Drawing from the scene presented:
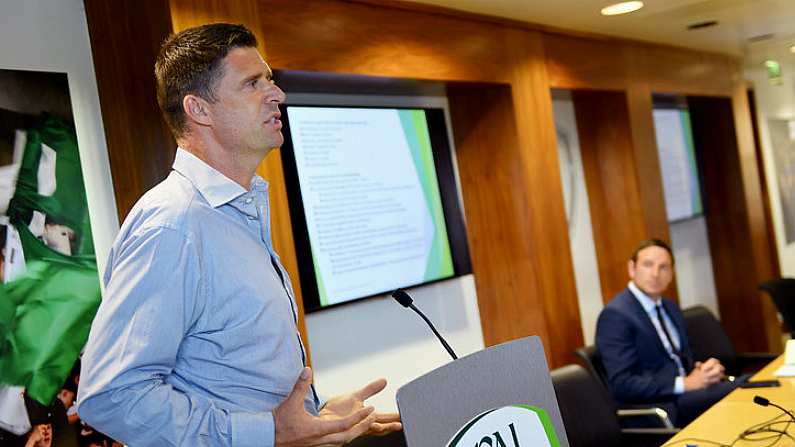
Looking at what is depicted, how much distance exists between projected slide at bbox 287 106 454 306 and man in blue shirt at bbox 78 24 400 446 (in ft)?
6.09

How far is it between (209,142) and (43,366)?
1.16m

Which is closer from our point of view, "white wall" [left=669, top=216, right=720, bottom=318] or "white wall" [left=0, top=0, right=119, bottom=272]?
"white wall" [left=0, top=0, right=119, bottom=272]

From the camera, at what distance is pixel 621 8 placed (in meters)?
4.71

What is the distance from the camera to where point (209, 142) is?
1880mm

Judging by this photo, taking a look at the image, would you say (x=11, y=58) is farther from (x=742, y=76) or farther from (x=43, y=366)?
(x=742, y=76)

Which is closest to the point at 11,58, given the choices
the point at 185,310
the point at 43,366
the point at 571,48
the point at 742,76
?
the point at 43,366

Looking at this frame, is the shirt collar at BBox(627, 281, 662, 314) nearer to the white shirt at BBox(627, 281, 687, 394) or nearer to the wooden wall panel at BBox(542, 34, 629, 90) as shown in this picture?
the white shirt at BBox(627, 281, 687, 394)

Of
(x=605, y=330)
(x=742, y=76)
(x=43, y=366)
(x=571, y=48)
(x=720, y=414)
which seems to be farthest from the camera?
(x=742, y=76)

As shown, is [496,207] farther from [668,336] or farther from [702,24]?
[702,24]

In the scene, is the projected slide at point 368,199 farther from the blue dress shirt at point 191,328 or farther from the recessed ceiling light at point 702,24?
the recessed ceiling light at point 702,24

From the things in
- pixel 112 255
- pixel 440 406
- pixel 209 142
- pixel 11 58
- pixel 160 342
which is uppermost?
pixel 11 58

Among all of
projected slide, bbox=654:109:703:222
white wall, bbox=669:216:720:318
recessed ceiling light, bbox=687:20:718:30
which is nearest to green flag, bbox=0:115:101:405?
recessed ceiling light, bbox=687:20:718:30

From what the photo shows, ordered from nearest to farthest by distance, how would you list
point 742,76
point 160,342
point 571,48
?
point 160,342 → point 571,48 → point 742,76

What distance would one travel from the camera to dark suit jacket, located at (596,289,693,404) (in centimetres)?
418
